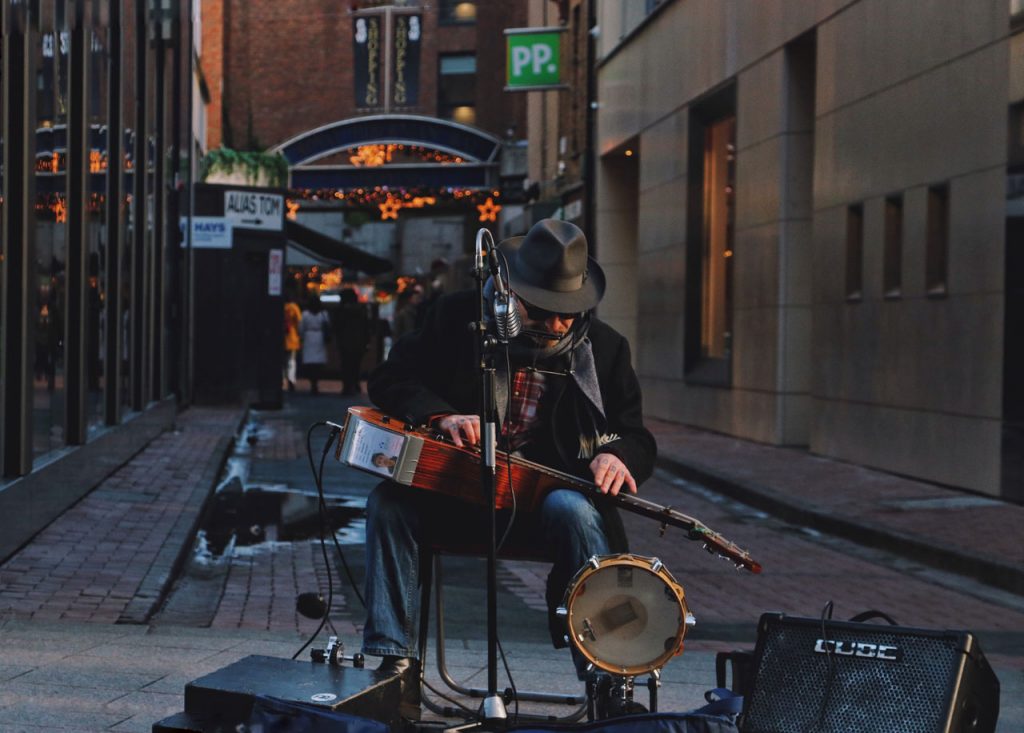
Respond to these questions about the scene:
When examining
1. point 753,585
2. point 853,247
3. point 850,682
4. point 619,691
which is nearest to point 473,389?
point 619,691

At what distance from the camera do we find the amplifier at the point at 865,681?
397cm

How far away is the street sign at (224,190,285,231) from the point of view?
71.3 feet

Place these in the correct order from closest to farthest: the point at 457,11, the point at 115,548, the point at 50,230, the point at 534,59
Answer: the point at 115,548 → the point at 50,230 → the point at 534,59 → the point at 457,11

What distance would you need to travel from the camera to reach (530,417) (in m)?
4.98

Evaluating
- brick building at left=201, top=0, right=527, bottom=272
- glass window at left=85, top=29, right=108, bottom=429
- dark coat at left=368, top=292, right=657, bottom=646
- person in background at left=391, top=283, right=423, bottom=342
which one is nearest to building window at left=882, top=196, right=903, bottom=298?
glass window at left=85, top=29, right=108, bottom=429

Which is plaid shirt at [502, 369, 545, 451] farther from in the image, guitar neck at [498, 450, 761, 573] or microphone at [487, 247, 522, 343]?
microphone at [487, 247, 522, 343]

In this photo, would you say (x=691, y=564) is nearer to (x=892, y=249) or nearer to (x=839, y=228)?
(x=892, y=249)

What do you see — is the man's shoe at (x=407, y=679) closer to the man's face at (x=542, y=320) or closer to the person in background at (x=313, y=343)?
the man's face at (x=542, y=320)

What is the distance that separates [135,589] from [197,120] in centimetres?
2585

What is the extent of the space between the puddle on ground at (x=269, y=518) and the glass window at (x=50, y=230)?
3.81 ft

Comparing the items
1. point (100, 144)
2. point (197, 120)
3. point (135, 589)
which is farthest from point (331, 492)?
point (197, 120)

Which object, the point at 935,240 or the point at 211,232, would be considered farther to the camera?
the point at 211,232

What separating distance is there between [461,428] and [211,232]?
17056 millimetres

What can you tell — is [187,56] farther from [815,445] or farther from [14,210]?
[14,210]
